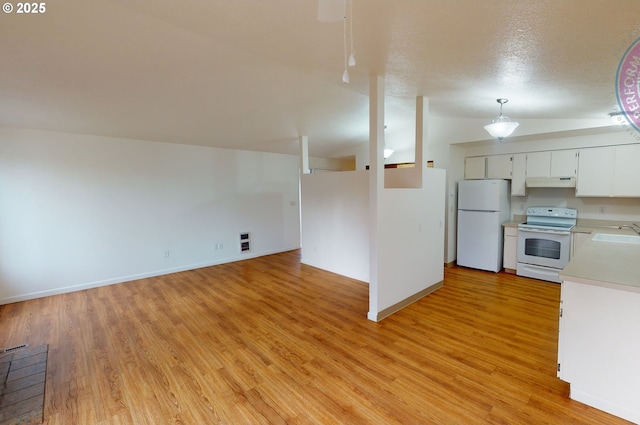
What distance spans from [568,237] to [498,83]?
9.98 feet

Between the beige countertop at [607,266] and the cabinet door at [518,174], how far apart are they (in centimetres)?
226

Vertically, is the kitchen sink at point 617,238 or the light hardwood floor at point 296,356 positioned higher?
the kitchen sink at point 617,238

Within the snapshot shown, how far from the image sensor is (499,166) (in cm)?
502

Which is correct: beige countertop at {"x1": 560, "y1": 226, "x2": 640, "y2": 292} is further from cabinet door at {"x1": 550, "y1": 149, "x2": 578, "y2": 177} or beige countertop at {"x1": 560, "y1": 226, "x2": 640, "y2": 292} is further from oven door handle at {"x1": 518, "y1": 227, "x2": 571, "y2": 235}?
cabinet door at {"x1": 550, "y1": 149, "x2": 578, "y2": 177}

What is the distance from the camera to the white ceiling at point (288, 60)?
5.40ft

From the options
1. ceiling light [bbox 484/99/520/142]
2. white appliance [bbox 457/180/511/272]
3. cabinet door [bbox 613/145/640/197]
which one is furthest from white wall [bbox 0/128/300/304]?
cabinet door [bbox 613/145/640/197]

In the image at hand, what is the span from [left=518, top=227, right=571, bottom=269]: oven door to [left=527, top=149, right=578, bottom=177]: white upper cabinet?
3.19ft

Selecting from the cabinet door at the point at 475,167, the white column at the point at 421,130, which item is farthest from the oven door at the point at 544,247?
A: the white column at the point at 421,130

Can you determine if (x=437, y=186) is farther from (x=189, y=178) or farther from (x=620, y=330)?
(x=189, y=178)

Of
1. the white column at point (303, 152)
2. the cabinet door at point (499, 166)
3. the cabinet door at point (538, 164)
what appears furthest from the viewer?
the white column at point (303, 152)

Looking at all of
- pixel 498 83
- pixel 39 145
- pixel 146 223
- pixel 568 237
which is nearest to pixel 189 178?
pixel 146 223

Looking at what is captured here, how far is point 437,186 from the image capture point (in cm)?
404

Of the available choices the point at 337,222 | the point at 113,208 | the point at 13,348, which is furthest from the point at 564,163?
the point at 13,348

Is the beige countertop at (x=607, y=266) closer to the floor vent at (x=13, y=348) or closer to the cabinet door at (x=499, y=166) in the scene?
the cabinet door at (x=499, y=166)
